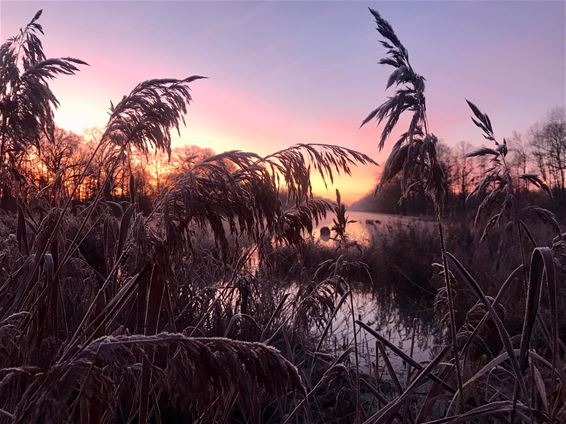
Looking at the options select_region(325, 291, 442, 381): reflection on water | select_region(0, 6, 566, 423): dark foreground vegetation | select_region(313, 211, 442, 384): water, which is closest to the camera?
select_region(0, 6, 566, 423): dark foreground vegetation

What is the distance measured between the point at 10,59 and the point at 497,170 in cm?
349

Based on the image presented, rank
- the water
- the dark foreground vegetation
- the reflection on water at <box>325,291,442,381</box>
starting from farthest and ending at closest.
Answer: the reflection on water at <box>325,291,442,381</box>
the water
the dark foreground vegetation

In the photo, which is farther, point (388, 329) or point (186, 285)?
point (388, 329)

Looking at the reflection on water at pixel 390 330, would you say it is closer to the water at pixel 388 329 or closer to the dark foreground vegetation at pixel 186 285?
the water at pixel 388 329

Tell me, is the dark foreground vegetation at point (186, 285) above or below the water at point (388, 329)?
above

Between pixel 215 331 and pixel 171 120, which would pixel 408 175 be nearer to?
pixel 171 120

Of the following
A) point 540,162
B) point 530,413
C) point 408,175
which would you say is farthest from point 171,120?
point 540,162

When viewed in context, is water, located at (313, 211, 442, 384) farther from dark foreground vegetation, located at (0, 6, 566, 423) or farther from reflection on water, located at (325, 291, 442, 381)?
dark foreground vegetation, located at (0, 6, 566, 423)

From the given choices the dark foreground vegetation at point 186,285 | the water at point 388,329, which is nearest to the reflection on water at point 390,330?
the water at point 388,329

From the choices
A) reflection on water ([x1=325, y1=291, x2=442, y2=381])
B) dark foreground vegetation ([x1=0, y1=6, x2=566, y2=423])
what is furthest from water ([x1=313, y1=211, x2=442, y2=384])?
dark foreground vegetation ([x1=0, y1=6, x2=566, y2=423])

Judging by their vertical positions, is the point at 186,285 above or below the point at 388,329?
above

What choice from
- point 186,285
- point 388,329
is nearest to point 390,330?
point 388,329

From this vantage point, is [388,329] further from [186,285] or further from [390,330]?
[186,285]

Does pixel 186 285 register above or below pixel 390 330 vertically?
above
